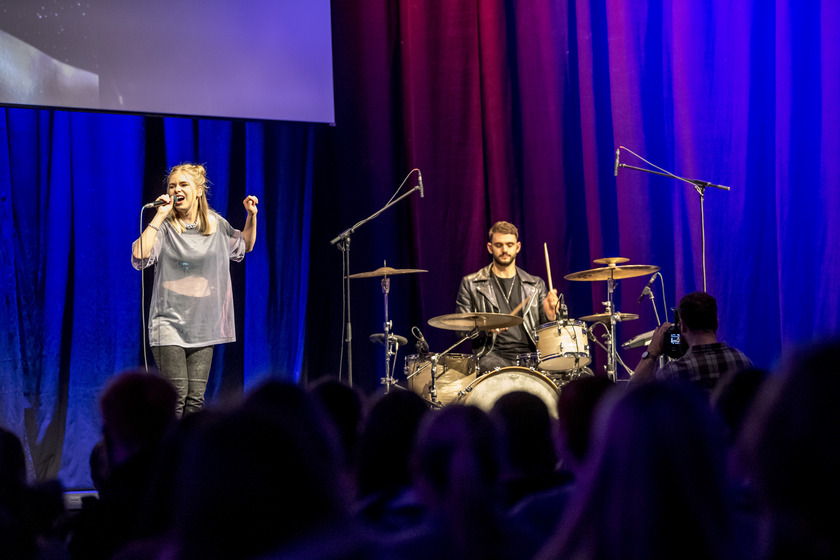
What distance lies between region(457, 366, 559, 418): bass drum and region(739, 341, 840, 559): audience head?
3.62 meters

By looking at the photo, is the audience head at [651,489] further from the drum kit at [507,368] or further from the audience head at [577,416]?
the drum kit at [507,368]

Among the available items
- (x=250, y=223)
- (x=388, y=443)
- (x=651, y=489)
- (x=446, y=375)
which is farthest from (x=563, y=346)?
(x=651, y=489)

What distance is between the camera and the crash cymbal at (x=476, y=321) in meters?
4.73

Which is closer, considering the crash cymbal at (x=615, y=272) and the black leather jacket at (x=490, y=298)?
the crash cymbal at (x=615, y=272)

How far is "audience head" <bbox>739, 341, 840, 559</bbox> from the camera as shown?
0.92 m

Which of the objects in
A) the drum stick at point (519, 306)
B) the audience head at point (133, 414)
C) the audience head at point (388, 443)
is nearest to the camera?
the audience head at point (388, 443)

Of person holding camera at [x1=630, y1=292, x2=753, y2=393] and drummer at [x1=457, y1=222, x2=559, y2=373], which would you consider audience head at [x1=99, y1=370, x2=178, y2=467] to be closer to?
person holding camera at [x1=630, y1=292, x2=753, y2=393]

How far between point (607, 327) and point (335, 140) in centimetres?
231

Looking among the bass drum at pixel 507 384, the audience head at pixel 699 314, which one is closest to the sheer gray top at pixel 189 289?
the bass drum at pixel 507 384

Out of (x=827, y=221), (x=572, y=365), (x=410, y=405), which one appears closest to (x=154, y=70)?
(x=572, y=365)

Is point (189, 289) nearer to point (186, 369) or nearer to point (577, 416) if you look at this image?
point (186, 369)

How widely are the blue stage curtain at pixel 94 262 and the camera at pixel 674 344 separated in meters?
2.80

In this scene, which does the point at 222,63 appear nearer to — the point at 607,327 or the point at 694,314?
the point at 607,327

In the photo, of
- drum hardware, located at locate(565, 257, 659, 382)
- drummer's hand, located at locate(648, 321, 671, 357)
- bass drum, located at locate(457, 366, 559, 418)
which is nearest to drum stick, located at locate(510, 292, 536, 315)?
drum hardware, located at locate(565, 257, 659, 382)
